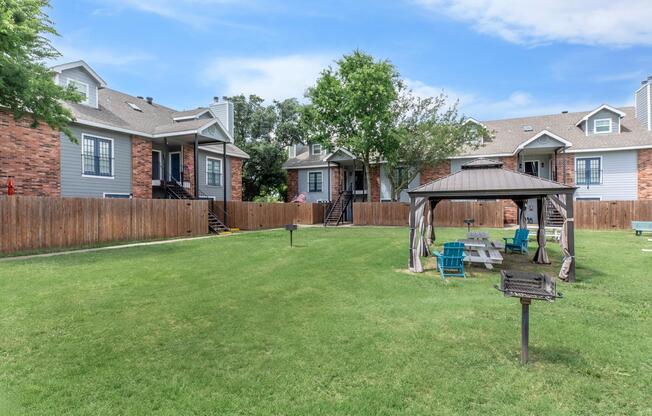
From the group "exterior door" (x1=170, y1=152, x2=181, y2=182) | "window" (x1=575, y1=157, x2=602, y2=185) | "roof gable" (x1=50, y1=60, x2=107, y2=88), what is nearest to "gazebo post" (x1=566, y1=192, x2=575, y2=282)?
"window" (x1=575, y1=157, x2=602, y2=185)

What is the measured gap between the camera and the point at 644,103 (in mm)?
25750

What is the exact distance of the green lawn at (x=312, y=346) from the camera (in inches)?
139

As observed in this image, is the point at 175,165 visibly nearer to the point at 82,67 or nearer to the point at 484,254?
the point at 82,67

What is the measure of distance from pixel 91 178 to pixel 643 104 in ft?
113

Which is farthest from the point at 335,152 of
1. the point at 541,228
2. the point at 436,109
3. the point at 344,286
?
the point at 344,286

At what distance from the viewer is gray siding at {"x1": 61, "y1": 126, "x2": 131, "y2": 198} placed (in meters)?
17.8

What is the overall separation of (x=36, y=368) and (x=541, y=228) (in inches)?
499

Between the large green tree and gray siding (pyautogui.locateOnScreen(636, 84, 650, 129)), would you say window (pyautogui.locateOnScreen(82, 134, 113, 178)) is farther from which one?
gray siding (pyautogui.locateOnScreen(636, 84, 650, 129))

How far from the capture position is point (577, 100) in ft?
98.7

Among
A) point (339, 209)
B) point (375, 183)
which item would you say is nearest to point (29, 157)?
point (339, 209)

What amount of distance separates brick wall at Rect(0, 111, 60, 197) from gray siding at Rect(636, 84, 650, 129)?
3489 centimetres

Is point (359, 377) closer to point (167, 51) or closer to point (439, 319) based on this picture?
point (439, 319)

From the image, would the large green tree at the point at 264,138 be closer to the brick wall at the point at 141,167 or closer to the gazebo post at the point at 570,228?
the brick wall at the point at 141,167

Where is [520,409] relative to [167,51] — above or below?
below
